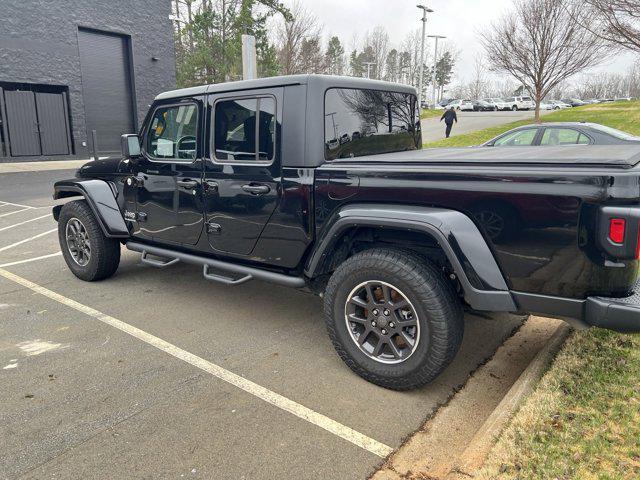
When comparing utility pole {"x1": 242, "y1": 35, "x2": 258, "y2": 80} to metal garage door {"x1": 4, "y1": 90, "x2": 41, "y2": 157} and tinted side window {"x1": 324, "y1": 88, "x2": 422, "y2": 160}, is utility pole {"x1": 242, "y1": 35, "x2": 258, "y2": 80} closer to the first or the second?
tinted side window {"x1": 324, "y1": 88, "x2": 422, "y2": 160}

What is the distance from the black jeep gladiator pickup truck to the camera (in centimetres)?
→ 247

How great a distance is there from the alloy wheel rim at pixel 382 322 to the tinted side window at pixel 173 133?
192 centimetres

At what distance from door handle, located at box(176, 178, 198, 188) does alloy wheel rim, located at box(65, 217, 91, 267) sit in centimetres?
150

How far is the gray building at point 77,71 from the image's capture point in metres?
18.4

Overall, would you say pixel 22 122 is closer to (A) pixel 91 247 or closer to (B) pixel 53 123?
(B) pixel 53 123

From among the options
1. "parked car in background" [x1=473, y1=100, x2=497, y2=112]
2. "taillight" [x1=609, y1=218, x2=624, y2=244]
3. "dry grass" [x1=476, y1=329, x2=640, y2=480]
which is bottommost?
"dry grass" [x1=476, y1=329, x2=640, y2=480]

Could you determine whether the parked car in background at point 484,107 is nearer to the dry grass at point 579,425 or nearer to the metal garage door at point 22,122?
the metal garage door at point 22,122

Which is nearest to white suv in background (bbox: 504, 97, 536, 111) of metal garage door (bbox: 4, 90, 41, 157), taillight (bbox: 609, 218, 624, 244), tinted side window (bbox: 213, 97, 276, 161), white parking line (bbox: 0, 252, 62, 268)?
Result: metal garage door (bbox: 4, 90, 41, 157)

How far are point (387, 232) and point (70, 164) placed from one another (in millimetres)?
19107

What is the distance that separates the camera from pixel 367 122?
391 centimetres

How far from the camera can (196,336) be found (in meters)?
3.99

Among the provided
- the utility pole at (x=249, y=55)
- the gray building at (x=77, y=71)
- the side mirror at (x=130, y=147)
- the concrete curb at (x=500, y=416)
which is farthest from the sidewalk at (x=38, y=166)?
the concrete curb at (x=500, y=416)

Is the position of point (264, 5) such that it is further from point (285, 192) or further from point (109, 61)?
point (285, 192)

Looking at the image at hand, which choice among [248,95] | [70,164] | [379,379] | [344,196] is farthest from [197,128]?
[70,164]
